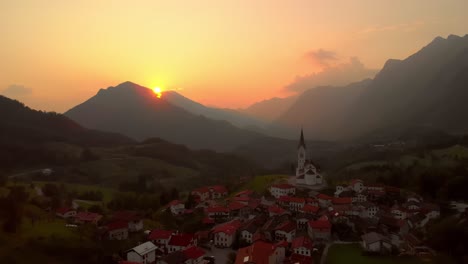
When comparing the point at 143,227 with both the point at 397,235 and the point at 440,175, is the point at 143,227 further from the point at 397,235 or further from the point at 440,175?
the point at 440,175

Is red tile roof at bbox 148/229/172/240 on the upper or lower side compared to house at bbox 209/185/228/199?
lower

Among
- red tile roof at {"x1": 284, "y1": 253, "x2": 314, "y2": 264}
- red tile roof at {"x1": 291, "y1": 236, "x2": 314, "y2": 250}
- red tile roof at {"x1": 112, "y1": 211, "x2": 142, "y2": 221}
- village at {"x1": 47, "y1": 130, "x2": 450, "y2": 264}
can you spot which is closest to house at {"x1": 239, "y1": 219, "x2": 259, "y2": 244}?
village at {"x1": 47, "y1": 130, "x2": 450, "y2": 264}

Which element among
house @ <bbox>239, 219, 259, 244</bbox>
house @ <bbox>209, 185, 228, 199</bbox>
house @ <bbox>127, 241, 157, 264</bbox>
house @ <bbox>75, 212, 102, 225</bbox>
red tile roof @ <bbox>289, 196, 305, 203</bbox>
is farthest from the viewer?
house @ <bbox>209, 185, 228, 199</bbox>

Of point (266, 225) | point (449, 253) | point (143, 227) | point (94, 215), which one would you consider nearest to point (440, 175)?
point (449, 253)

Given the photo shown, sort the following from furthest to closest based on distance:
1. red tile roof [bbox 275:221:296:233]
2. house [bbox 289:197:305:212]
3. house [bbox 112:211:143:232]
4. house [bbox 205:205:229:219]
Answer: house [bbox 289:197:305:212], house [bbox 205:205:229:219], house [bbox 112:211:143:232], red tile roof [bbox 275:221:296:233]

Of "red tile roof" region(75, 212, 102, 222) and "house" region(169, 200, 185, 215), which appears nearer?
"red tile roof" region(75, 212, 102, 222)

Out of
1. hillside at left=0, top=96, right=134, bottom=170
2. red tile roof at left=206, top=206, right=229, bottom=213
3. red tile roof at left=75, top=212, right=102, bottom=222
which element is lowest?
red tile roof at left=75, top=212, right=102, bottom=222

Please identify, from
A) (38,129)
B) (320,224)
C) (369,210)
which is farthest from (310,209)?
(38,129)

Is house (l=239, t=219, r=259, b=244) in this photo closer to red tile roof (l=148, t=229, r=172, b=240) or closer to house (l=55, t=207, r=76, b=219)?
red tile roof (l=148, t=229, r=172, b=240)
